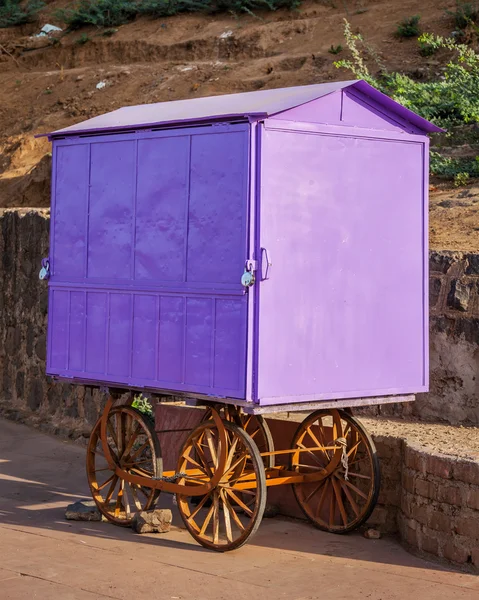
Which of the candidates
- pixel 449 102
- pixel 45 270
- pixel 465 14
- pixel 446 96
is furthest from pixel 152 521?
pixel 465 14

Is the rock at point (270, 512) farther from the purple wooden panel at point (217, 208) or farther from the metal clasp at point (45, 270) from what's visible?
the metal clasp at point (45, 270)

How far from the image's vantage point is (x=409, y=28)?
706 inches

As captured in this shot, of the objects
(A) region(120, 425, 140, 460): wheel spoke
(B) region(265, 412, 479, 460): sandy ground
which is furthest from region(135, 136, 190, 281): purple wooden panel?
(B) region(265, 412, 479, 460): sandy ground

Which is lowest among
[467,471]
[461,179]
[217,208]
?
[467,471]

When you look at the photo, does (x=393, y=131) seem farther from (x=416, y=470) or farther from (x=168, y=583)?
(x=168, y=583)

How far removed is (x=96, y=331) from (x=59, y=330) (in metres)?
0.40

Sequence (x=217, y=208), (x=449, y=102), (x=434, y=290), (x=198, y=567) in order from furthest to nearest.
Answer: (x=449, y=102), (x=434, y=290), (x=217, y=208), (x=198, y=567)

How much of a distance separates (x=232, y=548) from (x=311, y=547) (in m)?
0.64

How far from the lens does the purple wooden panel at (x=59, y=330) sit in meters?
7.69

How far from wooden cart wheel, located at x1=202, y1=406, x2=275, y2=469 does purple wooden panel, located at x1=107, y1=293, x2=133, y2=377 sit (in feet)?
2.21

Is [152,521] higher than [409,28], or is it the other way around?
[409,28]

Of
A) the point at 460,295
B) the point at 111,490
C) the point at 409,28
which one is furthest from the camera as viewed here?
the point at 409,28

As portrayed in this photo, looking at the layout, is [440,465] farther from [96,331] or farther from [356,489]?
[96,331]

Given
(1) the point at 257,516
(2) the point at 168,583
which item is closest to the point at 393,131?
(1) the point at 257,516
